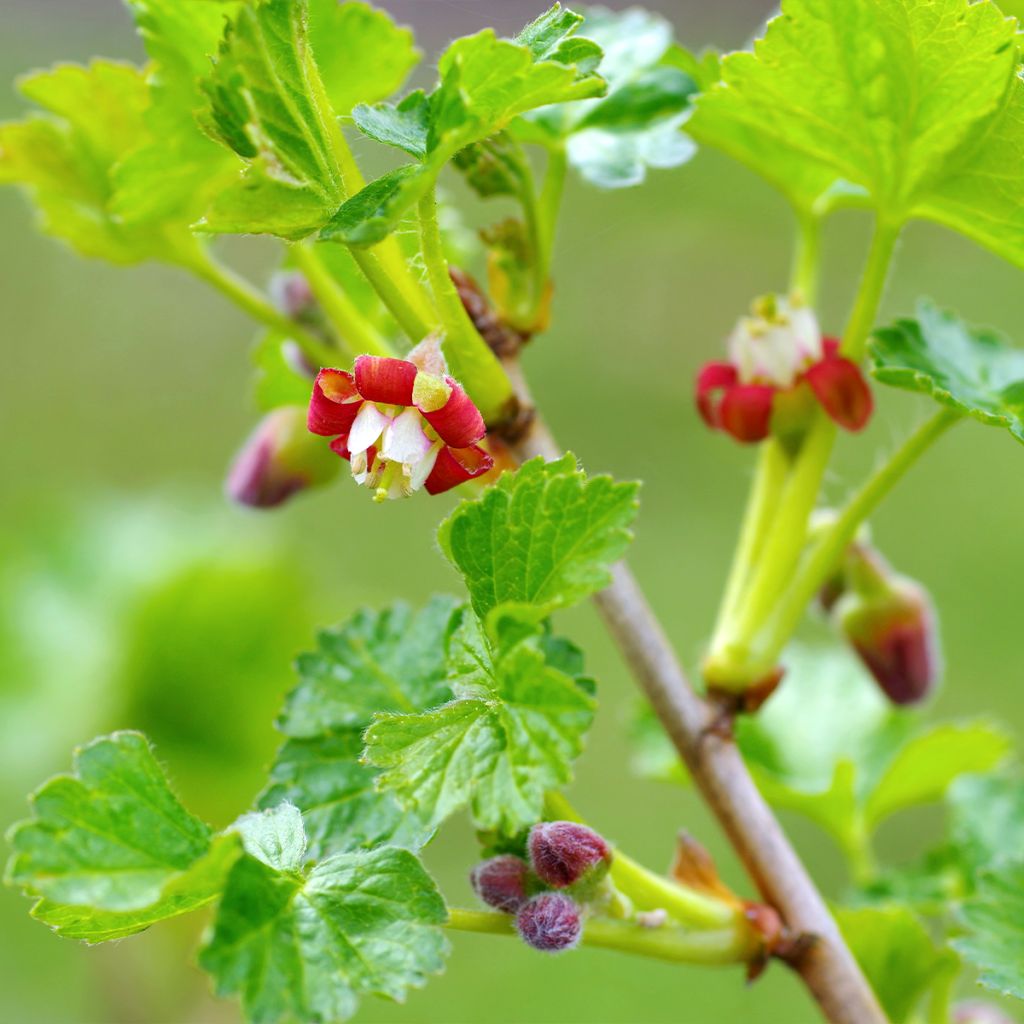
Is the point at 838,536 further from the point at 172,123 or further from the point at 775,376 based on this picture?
the point at 172,123

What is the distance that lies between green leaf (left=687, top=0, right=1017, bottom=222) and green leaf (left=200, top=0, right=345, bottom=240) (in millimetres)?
235

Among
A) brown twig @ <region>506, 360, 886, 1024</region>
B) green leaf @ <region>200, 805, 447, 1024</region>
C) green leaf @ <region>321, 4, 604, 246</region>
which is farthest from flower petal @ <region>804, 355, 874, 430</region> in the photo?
green leaf @ <region>200, 805, 447, 1024</region>

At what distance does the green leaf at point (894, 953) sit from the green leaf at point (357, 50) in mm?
588

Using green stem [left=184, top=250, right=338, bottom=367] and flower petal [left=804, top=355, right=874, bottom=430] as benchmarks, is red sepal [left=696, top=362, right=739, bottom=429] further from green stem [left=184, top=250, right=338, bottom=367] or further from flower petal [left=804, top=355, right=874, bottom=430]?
green stem [left=184, top=250, right=338, bottom=367]

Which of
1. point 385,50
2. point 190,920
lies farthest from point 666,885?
point 190,920

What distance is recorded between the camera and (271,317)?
831 mm

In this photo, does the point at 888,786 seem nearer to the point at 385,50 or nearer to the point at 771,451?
the point at 771,451

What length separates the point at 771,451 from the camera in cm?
80

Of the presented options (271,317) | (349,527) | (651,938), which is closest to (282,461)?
(271,317)

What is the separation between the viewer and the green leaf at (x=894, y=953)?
76cm

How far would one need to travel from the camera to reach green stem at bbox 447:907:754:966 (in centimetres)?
59

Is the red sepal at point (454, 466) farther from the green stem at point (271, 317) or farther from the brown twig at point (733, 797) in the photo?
the green stem at point (271, 317)

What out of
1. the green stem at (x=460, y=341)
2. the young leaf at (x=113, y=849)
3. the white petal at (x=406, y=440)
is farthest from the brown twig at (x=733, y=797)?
the young leaf at (x=113, y=849)

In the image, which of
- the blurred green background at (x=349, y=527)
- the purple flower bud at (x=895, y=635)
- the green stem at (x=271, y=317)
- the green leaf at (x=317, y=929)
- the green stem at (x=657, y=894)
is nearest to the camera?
the green leaf at (x=317, y=929)
